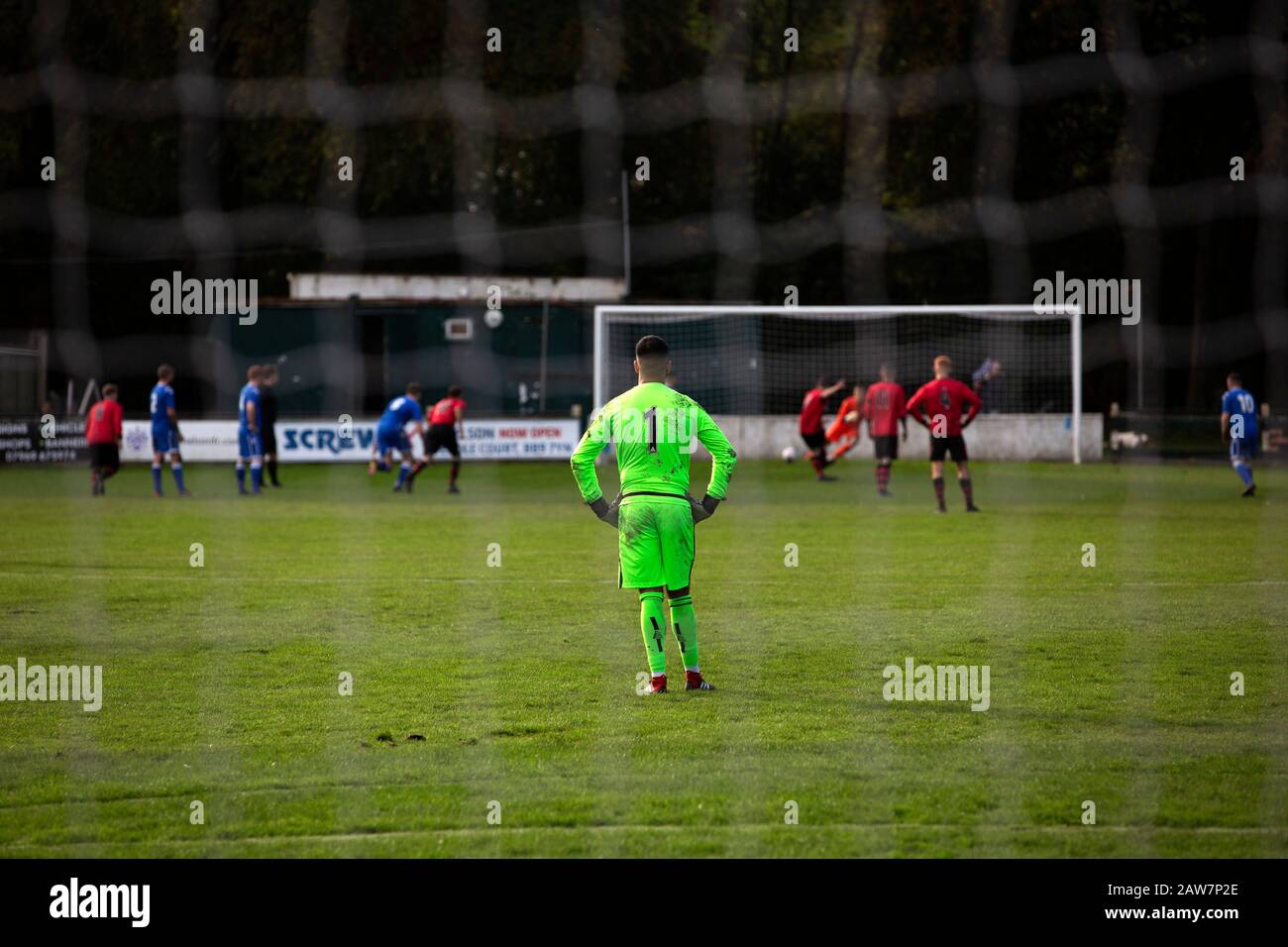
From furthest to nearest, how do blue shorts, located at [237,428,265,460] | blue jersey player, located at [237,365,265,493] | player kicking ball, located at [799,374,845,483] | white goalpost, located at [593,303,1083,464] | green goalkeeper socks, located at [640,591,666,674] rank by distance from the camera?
white goalpost, located at [593,303,1083,464]
player kicking ball, located at [799,374,845,483]
blue shorts, located at [237,428,265,460]
blue jersey player, located at [237,365,265,493]
green goalkeeper socks, located at [640,591,666,674]

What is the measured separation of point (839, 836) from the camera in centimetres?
595

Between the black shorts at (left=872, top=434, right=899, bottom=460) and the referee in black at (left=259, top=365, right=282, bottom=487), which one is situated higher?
the referee in black at (left=259, top=365, right=282, bottom=487)

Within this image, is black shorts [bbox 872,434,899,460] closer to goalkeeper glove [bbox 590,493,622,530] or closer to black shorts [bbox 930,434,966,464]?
black shorts [bbox 930,434,966,464]

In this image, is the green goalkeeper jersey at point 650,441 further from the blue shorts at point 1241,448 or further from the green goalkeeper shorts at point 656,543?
the blue shorts at point 1241,448

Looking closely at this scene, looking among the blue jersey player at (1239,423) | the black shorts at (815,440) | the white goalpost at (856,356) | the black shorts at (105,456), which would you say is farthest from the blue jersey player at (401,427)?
the blue jersey player at (1239,423)

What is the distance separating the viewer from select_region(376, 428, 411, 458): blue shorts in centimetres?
2720

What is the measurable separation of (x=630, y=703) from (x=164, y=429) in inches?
732

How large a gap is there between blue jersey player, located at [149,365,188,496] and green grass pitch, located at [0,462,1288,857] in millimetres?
6825

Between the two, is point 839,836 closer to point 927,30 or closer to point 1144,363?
point 927,30

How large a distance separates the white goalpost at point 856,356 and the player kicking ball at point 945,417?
45.2 feet

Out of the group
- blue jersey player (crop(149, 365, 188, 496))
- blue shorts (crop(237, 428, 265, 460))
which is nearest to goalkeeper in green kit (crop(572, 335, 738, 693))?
blue jersey player (crop(149, 365, 188, 496))

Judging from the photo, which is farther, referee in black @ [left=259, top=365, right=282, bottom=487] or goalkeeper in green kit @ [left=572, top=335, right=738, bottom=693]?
referee in black @ [left=259, top=365, right=282, bottom=487]
